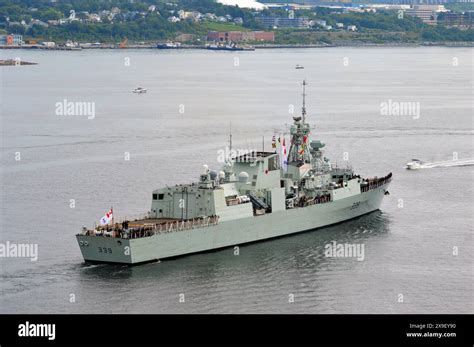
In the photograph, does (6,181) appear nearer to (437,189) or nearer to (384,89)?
(437,189)

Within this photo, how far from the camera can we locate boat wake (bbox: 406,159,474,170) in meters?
67.1

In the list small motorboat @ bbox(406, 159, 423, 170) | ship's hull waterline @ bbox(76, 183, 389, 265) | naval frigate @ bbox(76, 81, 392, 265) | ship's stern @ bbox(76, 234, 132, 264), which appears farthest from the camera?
small motorboat @ bbox(406, 159, 423, 170)

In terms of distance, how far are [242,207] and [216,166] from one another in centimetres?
1670

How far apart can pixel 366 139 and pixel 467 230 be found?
90.9ft

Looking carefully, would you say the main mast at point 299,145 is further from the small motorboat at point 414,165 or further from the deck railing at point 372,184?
the small motorboat at point 414,165

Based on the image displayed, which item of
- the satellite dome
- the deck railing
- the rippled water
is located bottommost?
the rippled water

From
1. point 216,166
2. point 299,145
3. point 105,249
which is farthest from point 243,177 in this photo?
point 216,166

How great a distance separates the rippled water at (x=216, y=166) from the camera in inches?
1593

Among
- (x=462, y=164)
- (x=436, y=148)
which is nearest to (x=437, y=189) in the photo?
(x=462, y=164)

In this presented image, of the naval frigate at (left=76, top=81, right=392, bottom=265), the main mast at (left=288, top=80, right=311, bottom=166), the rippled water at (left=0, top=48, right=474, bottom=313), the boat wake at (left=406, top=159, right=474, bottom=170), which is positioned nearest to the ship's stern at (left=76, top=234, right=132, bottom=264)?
the naval frigate at (left=76, top=81, right=392, bottom=265)

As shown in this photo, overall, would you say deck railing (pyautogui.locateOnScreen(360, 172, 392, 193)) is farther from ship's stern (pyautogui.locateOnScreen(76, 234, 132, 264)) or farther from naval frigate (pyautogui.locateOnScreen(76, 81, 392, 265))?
ship's stern (pyautogui.locateOnScreen(76, 234, 132, 264))

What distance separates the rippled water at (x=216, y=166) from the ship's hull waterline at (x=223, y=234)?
46 cm

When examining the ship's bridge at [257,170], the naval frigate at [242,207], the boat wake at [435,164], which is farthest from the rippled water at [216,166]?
the ship's bridge at [257,170]

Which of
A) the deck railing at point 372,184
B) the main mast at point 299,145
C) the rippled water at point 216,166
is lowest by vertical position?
the rippled water at point 216,166
